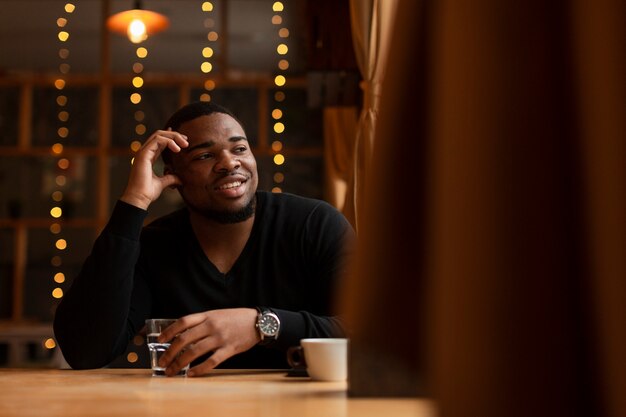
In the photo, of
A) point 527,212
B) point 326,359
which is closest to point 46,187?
point 326,359

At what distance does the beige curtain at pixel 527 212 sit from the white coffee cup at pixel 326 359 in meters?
0.91

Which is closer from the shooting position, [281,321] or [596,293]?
[596,293]

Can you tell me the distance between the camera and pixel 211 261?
6.40ft

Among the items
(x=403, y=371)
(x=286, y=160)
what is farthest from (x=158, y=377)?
(x=286, y=160)

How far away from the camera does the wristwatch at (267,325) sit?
5.08ft

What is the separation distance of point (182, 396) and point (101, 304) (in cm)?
70

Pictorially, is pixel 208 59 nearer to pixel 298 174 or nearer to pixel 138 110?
pixel 138 110

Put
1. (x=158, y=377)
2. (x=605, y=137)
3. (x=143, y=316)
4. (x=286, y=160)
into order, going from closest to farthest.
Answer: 1. (x=605, y=137)
2. (x=158, y=377)
3. (x=143, y=316)
4. (x=286, y=160)

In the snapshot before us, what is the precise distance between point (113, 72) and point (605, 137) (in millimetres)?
5773

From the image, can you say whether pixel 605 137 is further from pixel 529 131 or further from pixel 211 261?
pixel 211 261

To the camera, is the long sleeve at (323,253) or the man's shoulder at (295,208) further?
the man's shoulder at (295,208)

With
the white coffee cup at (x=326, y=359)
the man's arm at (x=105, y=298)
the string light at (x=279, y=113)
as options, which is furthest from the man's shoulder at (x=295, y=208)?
the string light at (x=279, y=113)

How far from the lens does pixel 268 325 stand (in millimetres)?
1565

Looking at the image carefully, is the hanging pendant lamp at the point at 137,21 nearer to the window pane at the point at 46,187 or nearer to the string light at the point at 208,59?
the string light at the point at 208,59
